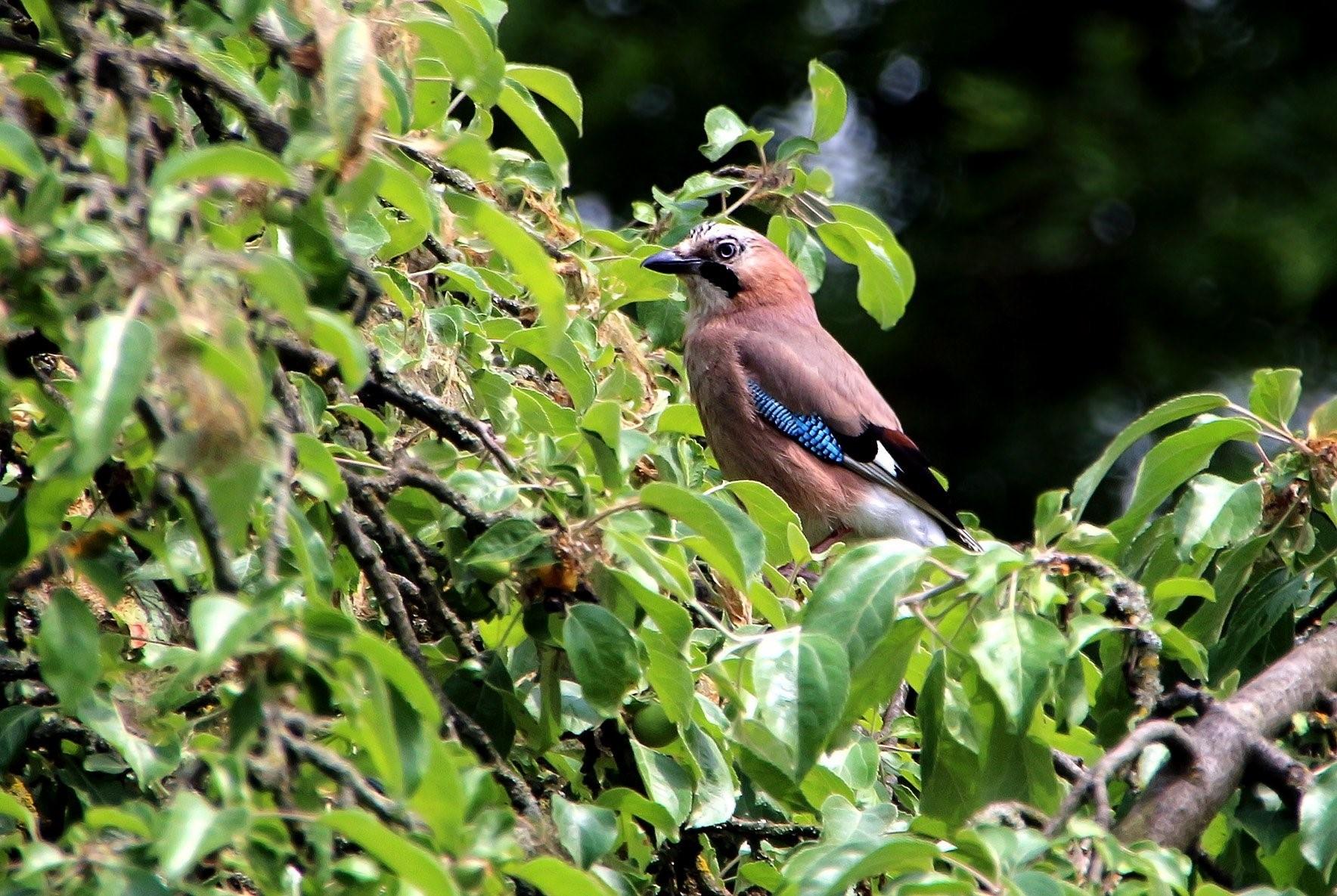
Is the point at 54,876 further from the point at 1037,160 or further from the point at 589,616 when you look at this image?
the point at 1037,160

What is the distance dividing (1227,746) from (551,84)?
997mm

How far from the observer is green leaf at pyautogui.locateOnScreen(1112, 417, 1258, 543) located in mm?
1605

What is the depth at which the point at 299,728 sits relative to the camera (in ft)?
3.51

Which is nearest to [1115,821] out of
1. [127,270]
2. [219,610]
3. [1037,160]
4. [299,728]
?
[299,728]

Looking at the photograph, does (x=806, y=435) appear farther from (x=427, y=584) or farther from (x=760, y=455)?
(x=427, y=584)

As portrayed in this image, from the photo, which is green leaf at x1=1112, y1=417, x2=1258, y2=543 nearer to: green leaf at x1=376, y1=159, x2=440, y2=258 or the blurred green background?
green leaf at x1=376, y1=159, x2=440, y2=258

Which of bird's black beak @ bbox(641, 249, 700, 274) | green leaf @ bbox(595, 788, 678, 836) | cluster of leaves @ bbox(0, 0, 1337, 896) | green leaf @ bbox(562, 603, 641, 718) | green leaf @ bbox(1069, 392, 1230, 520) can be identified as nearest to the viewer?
cluster of leaves @ bbox(0, 0, 1337, 896)

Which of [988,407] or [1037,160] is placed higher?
[1037,160]

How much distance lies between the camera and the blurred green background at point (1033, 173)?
591 centimetres

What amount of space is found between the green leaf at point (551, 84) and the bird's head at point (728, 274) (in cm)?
250

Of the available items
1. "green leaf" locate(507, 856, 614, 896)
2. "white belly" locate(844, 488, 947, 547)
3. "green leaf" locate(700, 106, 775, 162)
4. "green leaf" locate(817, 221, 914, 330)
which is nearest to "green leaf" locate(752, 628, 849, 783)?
"green leaf" locate(507, 856, 614, 896)

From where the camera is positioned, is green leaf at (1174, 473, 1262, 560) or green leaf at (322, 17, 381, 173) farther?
green leaf at (1174, 473, 1262, 560)

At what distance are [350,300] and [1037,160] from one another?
5018mm

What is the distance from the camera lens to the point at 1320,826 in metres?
1.34
